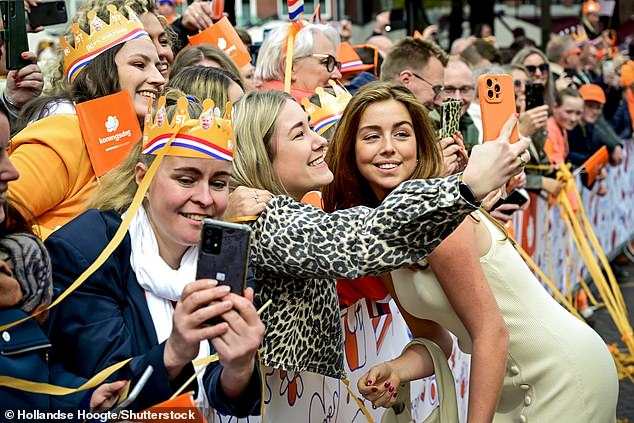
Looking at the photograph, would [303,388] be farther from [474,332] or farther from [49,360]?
[49,360]

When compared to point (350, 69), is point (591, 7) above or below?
below

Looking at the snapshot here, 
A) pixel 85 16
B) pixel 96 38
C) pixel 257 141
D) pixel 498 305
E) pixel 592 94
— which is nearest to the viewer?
pixel 257 141

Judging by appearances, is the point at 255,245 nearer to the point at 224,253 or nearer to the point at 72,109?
the point at 224,253

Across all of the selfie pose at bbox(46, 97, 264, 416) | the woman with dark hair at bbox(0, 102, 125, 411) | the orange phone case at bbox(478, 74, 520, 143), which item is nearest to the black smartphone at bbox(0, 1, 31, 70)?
the selfie pose at bbox(46, 97, 264, 416)

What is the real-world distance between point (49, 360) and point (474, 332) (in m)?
1.48

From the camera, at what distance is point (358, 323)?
4.51 metres

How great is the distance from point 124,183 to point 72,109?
1.18 metres

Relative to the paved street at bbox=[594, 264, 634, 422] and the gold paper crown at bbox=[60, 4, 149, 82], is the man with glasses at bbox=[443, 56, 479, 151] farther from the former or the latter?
the gold paper crown at bbox=[60, 4, 149, 82]

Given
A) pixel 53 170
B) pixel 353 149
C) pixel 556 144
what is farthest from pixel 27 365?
pixel 556 144

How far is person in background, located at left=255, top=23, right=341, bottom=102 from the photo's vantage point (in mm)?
5789

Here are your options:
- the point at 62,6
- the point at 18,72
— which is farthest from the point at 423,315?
the point at 62,6

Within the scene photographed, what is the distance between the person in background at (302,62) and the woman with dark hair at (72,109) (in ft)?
3.81

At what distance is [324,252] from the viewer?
10.3 ft

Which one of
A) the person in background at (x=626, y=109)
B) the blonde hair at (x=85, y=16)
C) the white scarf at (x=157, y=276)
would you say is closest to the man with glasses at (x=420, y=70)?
the blonde hair at (x=85, y=16)
